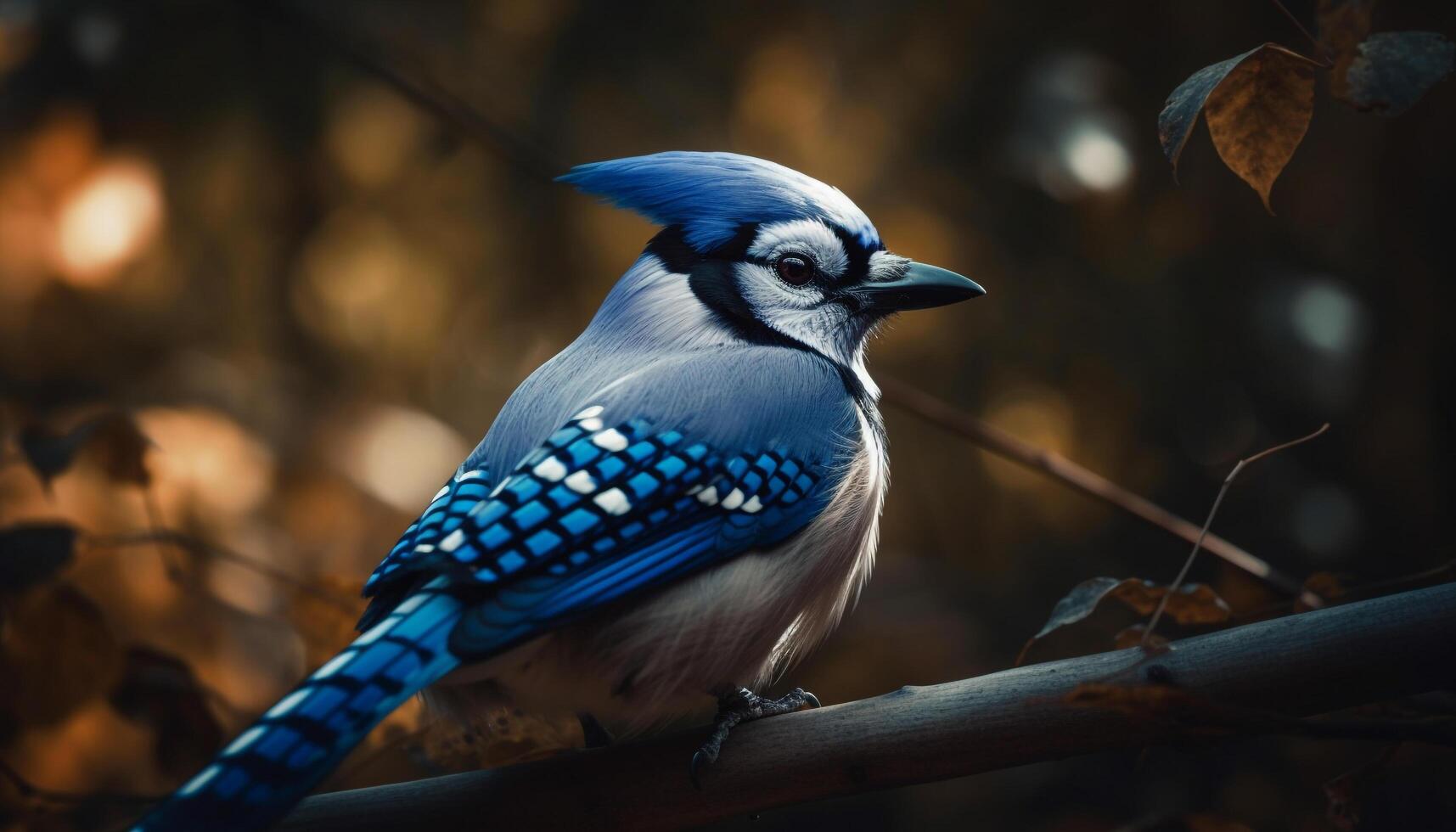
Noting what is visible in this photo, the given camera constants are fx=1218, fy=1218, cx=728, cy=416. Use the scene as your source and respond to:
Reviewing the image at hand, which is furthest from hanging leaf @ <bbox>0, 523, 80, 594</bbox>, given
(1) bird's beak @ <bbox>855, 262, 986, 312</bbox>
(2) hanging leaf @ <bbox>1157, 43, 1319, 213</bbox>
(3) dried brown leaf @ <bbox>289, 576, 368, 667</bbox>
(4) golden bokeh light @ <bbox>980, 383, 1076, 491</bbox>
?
(4) golden bokeh light @ <bbox>980, 383, 1076, 491</bbox>

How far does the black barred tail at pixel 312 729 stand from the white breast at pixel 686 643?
118mm

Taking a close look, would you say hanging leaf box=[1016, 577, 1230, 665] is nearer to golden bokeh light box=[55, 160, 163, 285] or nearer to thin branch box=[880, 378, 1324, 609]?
thin branch box=[880, 378, 1324, 609]

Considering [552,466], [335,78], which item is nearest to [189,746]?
[552,466]

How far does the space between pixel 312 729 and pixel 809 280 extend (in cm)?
98

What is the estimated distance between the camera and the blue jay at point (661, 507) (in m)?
1.21

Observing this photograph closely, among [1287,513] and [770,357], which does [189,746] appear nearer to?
[770,357]

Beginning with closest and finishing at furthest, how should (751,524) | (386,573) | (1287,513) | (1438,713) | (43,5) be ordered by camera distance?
1. (1438,713)
2. (386,573)
3. (751,524)
4. (1287,513)
5. (43,5)

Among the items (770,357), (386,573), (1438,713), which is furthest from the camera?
(770,357)

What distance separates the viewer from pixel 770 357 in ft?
5.53

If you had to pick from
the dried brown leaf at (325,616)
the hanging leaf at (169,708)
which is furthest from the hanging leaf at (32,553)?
the dried brown leaf at (325,616)

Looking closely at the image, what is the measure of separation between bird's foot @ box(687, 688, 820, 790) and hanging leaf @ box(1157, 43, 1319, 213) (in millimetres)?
778

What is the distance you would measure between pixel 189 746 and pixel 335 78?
1892mm

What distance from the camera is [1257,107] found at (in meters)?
1.22

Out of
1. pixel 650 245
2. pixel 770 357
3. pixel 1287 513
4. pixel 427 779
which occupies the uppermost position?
pixel 650 245
